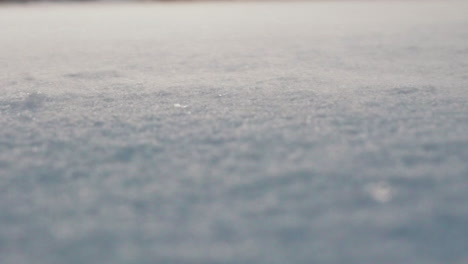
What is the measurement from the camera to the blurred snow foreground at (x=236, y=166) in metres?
0.64

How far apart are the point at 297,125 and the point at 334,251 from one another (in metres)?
0.47

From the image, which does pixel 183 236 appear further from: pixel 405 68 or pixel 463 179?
pixel 405 68

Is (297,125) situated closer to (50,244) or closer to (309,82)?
(309,82)

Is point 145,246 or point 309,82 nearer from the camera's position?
point 145,246

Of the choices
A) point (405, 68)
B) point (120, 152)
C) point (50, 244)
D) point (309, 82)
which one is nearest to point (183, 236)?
point (50, 244)

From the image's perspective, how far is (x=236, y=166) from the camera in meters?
0.85

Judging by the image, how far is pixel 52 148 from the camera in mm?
954

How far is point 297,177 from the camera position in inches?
31.6

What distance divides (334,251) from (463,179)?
13.2 inches

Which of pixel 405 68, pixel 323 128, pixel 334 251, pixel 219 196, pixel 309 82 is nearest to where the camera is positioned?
pixel 334 251

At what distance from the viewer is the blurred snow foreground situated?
639 millimetres

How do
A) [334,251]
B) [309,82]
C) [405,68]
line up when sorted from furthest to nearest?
[405,68] < [309,82] < [334,251]

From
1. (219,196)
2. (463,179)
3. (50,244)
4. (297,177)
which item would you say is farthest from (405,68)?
(50,244)

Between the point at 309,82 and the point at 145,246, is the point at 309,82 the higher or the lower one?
the higher one
